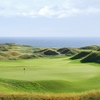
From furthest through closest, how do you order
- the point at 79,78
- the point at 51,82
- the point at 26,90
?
the point at 79,78 → the point at 51,82 → the point at 26,90

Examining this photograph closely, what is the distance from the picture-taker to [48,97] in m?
21.0

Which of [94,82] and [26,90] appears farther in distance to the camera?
[94,82]

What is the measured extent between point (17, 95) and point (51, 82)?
6.48 meters

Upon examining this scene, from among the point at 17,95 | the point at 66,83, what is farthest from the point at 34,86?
the point at 17,95

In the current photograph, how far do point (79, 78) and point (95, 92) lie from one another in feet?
27.6

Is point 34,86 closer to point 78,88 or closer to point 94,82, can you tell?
point 78,88

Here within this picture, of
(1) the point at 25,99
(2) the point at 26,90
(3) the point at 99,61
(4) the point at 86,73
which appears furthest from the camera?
(3) the point at 99,61

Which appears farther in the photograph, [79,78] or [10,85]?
[79,78]

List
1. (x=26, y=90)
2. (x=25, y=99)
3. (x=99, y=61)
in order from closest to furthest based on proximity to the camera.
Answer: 1. (x=25, y=99)
2. (x=26, y=90)
3. (x=99, y=61)

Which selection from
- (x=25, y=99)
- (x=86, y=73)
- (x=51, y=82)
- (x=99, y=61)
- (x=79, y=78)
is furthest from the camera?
(x=99, y=61)

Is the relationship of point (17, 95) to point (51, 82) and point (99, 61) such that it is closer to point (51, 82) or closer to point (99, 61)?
point (51, 82)

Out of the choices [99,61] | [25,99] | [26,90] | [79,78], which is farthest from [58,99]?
[99,61]

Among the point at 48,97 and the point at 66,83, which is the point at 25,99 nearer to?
the point at 48,97

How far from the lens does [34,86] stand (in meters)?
26.1
